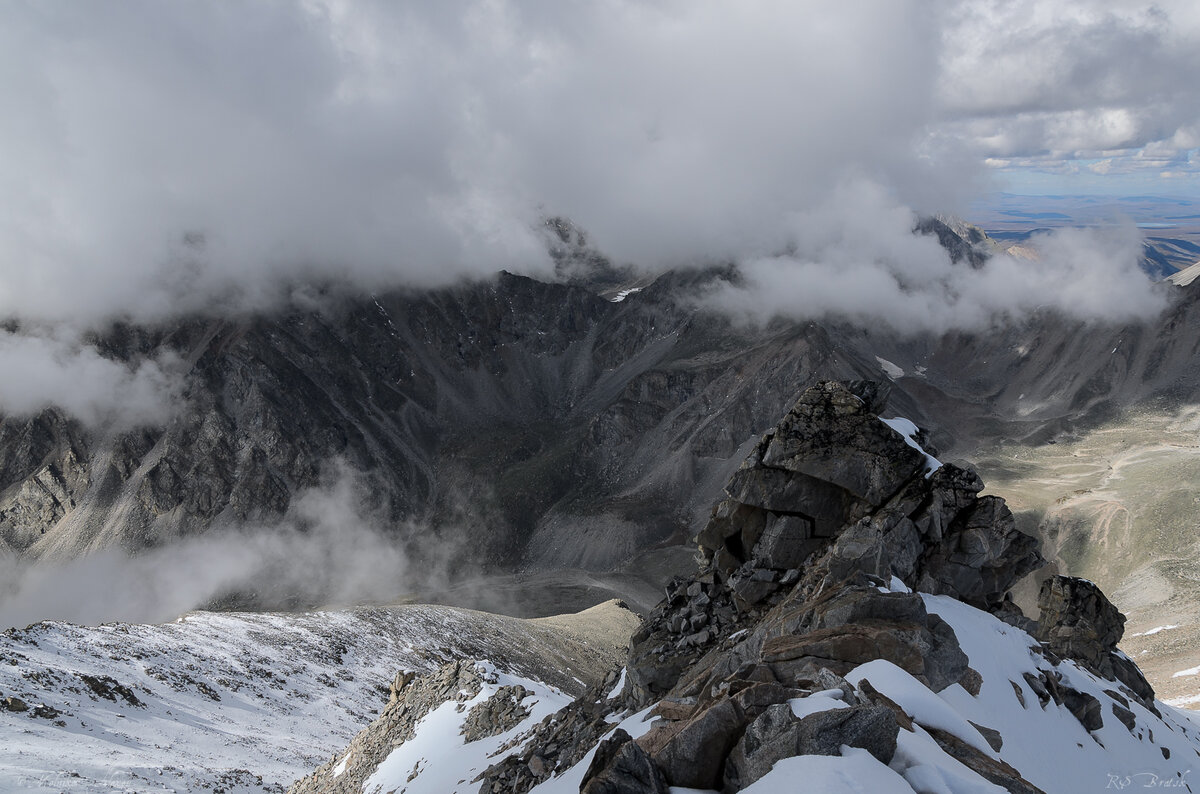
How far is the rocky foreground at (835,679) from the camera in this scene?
12.7 meters

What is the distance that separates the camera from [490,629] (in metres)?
83.4

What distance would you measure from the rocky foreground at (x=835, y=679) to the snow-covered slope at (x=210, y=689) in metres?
7.47

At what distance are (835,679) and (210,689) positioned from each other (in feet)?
167

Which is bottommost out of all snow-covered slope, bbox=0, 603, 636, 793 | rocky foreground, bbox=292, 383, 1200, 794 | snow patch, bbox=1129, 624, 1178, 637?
snow patch, bbox=1129, 624, 1178, 637

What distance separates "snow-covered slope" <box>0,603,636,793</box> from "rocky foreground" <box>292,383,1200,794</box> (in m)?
7.47

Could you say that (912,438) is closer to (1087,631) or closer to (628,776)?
(1087,631)

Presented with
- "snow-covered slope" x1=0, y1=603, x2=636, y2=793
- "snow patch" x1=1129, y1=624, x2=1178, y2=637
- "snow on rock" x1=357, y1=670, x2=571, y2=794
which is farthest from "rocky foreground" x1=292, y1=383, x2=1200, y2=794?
"snow patch" x1=1129, y1=624, x2=1178, y2=637

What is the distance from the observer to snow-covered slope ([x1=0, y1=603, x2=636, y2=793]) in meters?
33.7

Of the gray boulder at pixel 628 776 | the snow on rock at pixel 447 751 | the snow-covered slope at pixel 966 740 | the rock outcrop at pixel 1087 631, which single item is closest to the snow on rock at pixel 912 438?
the snow-covered slope at pixel 966 740

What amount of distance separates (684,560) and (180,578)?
124m

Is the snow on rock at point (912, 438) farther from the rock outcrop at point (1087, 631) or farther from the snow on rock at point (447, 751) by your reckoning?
the snow on rock at point (447, 751)

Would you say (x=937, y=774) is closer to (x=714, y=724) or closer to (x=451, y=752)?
(x=714, y=724)

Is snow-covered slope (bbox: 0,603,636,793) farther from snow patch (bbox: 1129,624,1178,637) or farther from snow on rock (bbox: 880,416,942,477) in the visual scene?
snow patch (bbox: 1129,624,1178,637)

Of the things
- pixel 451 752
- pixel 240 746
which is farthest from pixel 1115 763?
pixel 240 746
